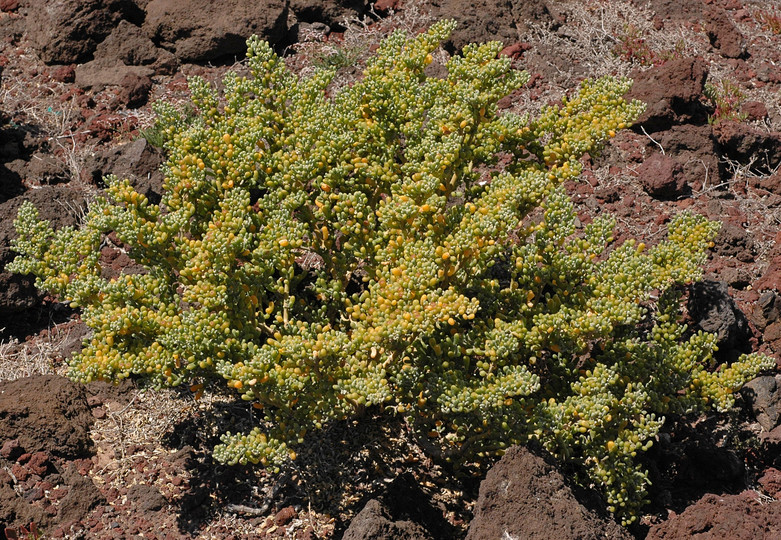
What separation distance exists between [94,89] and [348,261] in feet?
12.6

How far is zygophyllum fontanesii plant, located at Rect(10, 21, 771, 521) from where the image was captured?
3.82 metres

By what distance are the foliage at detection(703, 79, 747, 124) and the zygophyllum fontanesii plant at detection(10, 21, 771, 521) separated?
105 inches

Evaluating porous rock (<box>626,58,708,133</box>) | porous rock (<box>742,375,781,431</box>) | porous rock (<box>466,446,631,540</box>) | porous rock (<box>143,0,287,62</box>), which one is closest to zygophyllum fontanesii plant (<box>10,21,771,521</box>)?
porous rock (<box>466,446,631,540</box>)

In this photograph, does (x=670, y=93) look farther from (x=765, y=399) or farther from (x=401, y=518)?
(x=401, y=518)

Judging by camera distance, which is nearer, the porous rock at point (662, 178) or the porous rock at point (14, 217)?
the porous rock at point (14, 217)

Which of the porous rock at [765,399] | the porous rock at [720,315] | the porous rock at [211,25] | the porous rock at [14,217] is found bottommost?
the porous rock at [765,399]

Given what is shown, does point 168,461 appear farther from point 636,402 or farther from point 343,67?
point 343,67

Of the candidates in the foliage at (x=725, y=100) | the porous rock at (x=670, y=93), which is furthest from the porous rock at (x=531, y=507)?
the foliage at (x=725, y=100)

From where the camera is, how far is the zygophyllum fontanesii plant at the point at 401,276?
382 centimetres

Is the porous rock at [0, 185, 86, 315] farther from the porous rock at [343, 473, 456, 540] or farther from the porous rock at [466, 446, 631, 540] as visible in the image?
the porous rock at [466, 446, 631, 540]

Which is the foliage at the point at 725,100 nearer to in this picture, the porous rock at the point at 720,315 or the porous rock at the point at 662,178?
the porous rock at the point at 662,178

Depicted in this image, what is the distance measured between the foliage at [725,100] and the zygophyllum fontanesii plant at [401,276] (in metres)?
2.68

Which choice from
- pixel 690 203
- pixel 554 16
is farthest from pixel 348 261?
pixel 554 16

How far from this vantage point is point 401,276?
3.87m
